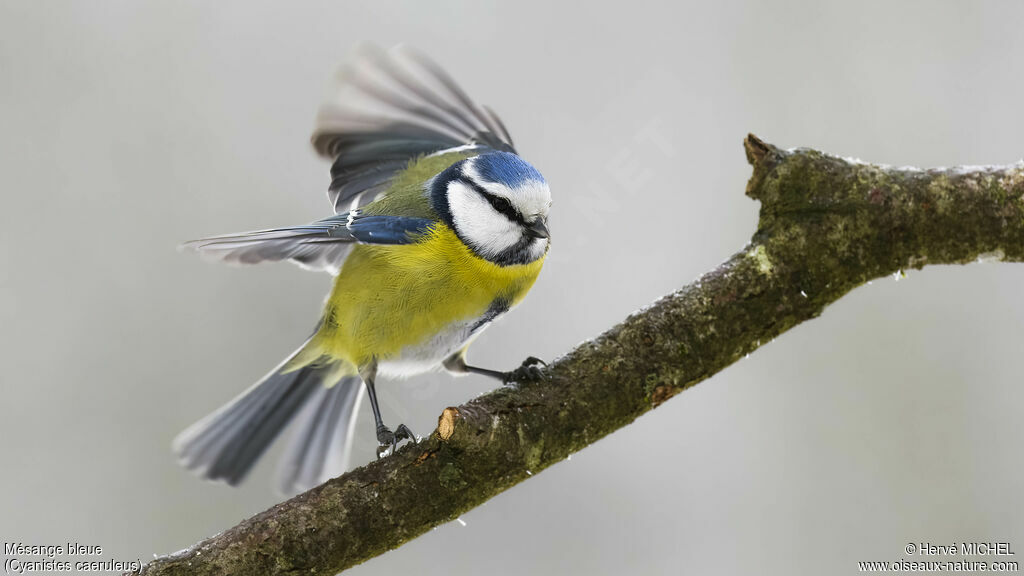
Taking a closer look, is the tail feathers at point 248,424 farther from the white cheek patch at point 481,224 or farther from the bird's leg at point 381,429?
the white cheek patch at point 481,224

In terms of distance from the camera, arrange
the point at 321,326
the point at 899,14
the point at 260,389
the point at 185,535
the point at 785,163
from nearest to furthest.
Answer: the point at 785,163 → the point at 321,326 → the point at 260,389 → the point at 185,535 → the point at 899,14

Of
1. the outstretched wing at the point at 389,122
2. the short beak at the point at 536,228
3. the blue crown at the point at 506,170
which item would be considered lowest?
the short beak at the point at 536,228

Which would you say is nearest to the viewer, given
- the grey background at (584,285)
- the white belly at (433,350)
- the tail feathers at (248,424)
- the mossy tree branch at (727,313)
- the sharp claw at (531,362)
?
the mossy tree branch at (727,313)

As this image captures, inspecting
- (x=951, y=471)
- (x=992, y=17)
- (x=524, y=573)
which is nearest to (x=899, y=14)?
(x=992, y=17)

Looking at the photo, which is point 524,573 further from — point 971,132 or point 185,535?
point 971,132

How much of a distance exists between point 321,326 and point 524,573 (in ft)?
3.63

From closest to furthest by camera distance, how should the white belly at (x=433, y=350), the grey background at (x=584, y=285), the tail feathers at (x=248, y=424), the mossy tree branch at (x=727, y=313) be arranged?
the mossy tree branch at (x=727, y=313) < the white belly at (x=433, y=350) < the tail feathers at (x=248, y=424) < the grey background at (x=584, y=285)

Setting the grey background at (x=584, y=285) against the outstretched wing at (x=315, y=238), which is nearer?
the outstretched wing at (x=315, y=238)

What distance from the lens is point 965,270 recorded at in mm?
2729

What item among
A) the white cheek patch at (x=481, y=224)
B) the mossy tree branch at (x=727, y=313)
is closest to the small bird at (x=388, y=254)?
the white cheek patch at (x=481, y=224)

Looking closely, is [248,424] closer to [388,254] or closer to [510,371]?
[388,254]

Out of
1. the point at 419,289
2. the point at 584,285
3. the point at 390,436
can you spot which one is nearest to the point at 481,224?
the point at 419,289

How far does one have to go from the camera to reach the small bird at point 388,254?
5.42ft

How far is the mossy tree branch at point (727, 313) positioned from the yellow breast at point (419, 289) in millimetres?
250
